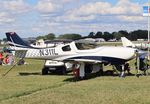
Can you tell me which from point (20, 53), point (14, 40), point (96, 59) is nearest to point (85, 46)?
point (96, 59)

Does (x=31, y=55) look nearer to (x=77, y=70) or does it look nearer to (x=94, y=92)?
(x=77, y=70)

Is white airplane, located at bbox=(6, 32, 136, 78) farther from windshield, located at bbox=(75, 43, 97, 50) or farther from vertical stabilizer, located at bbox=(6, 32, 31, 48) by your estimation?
vertical stabilizer, located at bbox=(6, 32, 31, 48)

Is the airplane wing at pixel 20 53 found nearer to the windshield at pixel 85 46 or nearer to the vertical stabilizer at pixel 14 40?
the vertical stabilizer at pixel 14 40

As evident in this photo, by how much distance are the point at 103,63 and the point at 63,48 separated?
246 centimetres

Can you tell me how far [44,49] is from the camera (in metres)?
23.6

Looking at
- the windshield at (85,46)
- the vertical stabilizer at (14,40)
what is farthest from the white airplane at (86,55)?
the vertical stabilizer at (14,40)

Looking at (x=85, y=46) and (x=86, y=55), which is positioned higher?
(x=85, y=46)

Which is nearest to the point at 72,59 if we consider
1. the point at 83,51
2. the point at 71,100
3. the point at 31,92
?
the point at 83,51

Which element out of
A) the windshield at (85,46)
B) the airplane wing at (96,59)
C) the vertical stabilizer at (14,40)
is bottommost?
the airplane wing at (96,59)

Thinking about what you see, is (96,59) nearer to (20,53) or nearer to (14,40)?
(20,53)

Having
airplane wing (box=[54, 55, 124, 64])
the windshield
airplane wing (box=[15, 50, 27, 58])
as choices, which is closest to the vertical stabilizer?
airplane wing (box=[15, 50, 27, 58])

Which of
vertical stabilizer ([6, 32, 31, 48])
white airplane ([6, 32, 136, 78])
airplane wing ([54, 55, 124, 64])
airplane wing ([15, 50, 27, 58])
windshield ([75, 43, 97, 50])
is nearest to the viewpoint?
white airplane ([6, 32, 136, 78])

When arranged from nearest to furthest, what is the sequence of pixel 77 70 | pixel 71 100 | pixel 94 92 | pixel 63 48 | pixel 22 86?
pixel 71 100
pixel 94 92
pixel 22 86
pixel 77 70
pixel 63 48

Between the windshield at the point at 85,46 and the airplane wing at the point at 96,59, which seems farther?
the windshield at the point at 85,46
